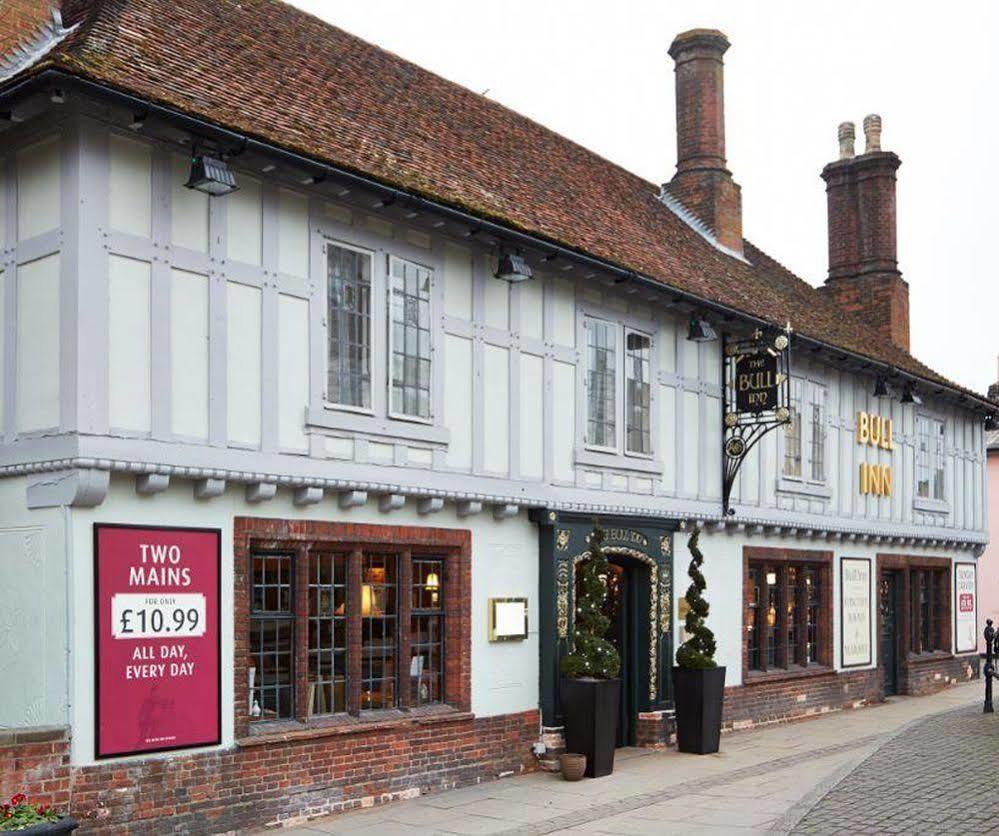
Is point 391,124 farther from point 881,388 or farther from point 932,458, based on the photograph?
point 932,458

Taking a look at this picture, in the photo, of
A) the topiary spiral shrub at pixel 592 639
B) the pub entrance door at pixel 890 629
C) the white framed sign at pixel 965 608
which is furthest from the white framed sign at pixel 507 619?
the white framed sign at pixel 965 608

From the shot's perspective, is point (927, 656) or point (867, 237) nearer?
point (927, 656)

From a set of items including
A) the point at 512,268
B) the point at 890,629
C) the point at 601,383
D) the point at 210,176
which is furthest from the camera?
the point at 890,629

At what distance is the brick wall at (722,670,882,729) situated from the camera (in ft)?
61.8

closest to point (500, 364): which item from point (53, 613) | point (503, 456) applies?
point (503, 456)

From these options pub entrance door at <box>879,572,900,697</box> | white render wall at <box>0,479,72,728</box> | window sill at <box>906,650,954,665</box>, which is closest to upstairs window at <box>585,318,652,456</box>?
white render wall at <box>0,479,72,728</box>

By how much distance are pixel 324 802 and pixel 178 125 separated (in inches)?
239

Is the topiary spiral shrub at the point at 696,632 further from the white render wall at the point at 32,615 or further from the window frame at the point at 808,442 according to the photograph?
the white render wall at the point at 32,615

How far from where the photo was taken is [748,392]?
1823 centimetres

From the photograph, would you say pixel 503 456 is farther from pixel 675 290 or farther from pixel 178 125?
pixel 178 125

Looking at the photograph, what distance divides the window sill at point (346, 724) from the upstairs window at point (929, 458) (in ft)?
47.5

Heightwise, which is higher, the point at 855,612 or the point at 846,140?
the point at 846,140

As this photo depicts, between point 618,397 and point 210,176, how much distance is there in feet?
23.7

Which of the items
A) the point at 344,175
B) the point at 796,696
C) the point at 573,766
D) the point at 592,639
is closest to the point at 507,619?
the point at 592,639
